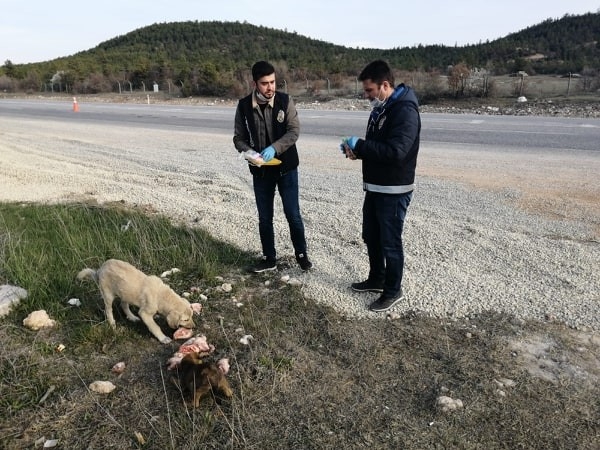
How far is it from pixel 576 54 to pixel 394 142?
43.1 m

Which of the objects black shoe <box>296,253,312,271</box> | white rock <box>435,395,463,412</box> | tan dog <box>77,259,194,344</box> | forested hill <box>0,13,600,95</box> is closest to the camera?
white rock <box>435,395,463,412</box>

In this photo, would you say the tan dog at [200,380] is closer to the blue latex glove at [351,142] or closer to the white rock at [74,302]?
the white rock at [74,302]

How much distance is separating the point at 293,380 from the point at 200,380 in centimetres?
64

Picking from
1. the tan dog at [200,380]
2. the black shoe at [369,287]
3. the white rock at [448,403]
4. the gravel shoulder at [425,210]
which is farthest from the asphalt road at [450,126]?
the tan dog at [200,380]

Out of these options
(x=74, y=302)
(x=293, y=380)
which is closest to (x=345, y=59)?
(x=74, y=302)

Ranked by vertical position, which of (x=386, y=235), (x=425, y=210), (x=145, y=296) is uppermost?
(x=386, y=235)

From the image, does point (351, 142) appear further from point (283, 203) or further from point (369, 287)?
point (369, 287)

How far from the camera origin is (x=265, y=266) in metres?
5.05

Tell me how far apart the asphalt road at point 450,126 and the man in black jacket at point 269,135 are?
9106 millimetres

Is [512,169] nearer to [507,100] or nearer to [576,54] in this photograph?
[507,100]

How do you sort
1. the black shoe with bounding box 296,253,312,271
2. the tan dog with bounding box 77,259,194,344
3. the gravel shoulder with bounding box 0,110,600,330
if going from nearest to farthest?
1. the tan dog with bounding box 77,259,194,344
2. the gravel shoulder with bounding box 0,110,600,330
3. the black shoe with bounding box 296,253,312,271

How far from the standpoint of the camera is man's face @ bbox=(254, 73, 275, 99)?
166 inches

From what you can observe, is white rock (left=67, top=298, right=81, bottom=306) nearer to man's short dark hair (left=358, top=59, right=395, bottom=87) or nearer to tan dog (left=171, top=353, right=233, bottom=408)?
tan dog (left=171, top=353, right=233, bottom=408)

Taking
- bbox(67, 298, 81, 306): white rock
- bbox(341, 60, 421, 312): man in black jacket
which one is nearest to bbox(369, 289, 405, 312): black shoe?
bbox(341, 60, 421, 312): man in black jacket
